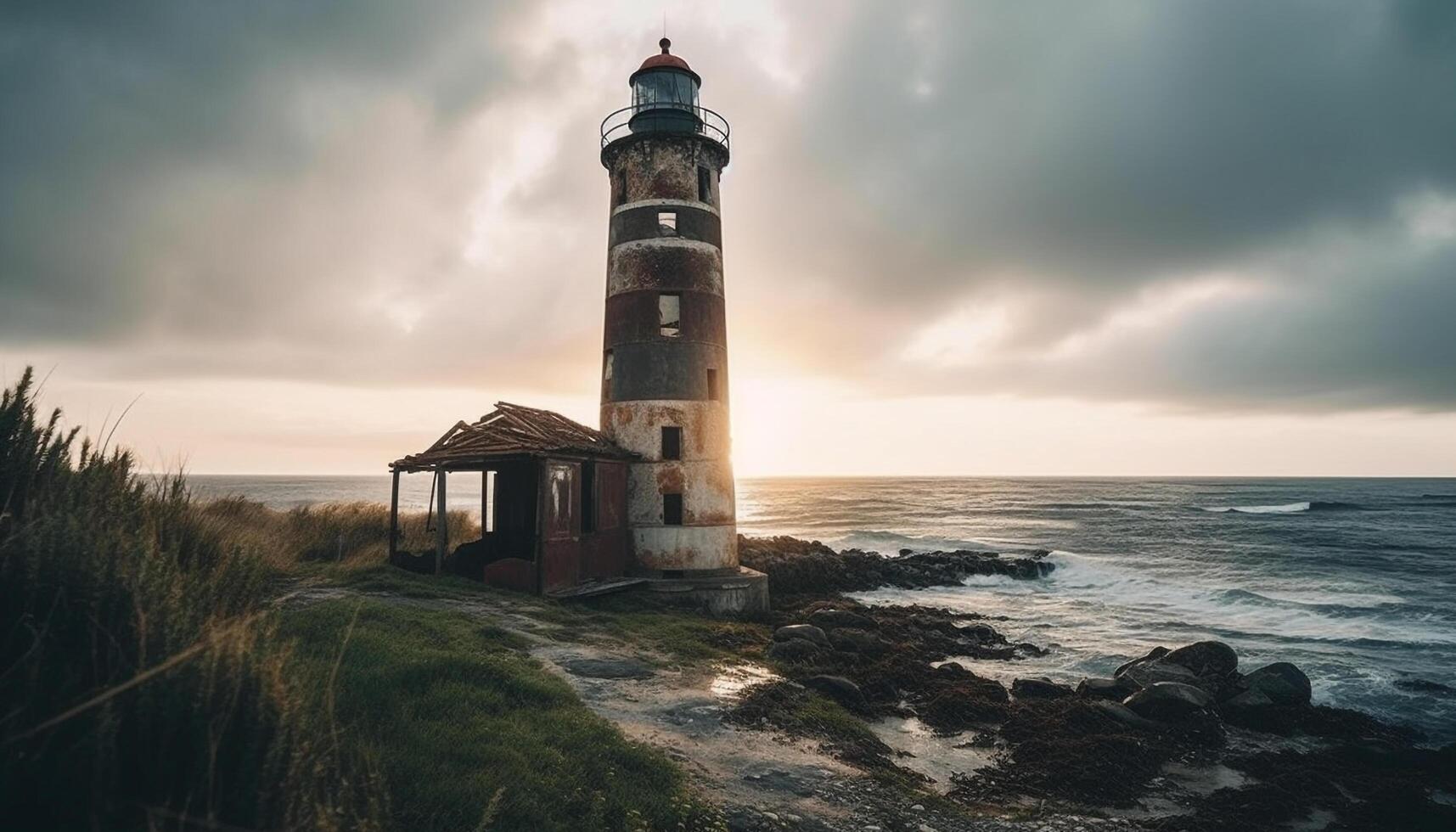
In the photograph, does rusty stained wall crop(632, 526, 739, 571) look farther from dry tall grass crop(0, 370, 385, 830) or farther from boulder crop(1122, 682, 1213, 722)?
dry tall grass crop(0, 370, 385, 830)

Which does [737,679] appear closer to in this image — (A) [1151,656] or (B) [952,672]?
(B) [952,672]

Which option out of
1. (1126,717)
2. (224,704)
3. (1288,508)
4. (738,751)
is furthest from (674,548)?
(1288,508)

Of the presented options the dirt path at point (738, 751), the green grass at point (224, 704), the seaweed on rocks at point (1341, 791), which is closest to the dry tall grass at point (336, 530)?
the dirt path at point (738, 751)

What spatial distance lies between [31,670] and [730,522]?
16.5 m

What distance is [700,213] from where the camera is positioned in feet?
62.1

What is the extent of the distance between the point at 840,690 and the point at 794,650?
→ 1.78 meters

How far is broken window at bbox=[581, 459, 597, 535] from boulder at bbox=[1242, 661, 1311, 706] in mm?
13741

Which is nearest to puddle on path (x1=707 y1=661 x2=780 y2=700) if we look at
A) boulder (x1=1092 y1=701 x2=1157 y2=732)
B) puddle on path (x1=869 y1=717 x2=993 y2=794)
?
puddle on path (x1=869 y1=717 x2=993 y2=794)

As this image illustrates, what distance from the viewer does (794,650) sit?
538 inches

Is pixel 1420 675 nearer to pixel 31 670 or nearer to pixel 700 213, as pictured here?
pixel 700 213

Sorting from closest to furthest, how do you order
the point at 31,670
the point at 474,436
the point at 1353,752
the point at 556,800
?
the point at 31,670
the point at 556,800
the point at 1353,752
the point at 474,436

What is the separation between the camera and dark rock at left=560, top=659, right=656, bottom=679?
31.8ft

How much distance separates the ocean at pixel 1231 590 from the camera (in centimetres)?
1692

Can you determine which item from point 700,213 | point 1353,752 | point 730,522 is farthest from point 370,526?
point 1353,752
